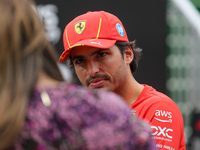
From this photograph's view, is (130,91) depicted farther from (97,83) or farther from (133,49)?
(133,49)

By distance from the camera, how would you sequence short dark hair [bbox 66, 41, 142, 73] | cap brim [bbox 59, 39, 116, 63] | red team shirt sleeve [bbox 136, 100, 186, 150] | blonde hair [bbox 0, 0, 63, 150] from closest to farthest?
blonde hair [bbox 0, 0, 63, 150] → red team shirt sleeve [bbox 136, 100, 186, 150] → cap brim [bbox 59, 39, 116, 63] → short dark hair [bbox 66, 41, 142, 73]

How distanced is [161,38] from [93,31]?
2548 mm

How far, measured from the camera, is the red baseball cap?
211 centimetres

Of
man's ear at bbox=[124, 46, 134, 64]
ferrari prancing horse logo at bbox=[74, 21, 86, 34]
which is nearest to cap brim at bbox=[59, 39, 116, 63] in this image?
ferrari prancing horse logo at bbox=[74, 21, 86, 34]

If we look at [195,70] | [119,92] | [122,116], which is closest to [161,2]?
[195,70]

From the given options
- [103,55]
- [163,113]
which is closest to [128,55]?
[103,55]

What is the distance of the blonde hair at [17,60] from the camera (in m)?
0.73

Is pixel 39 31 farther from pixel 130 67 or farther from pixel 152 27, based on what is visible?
pixel 152 27

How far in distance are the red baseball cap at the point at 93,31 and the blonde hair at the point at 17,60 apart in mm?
1239

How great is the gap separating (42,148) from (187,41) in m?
5.01

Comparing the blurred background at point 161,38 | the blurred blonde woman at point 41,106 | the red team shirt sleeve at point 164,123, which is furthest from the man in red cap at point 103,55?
the blurred background at point 161,38

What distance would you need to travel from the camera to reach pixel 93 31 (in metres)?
2.13

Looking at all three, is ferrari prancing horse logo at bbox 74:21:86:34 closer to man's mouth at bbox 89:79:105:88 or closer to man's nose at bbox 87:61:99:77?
man's nose at bbox 87:61:99:77

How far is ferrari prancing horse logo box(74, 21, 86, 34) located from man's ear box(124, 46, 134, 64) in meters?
0.42
